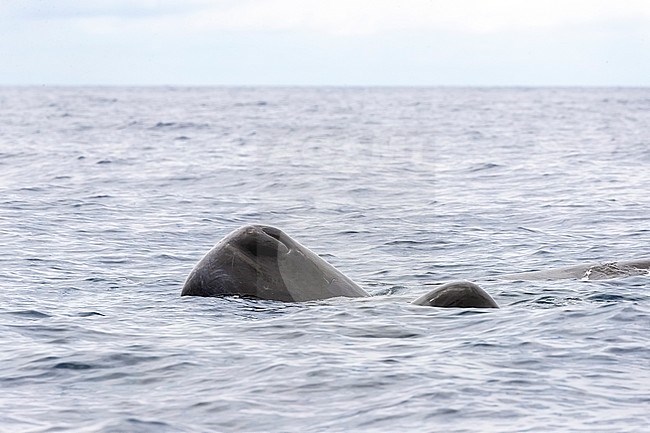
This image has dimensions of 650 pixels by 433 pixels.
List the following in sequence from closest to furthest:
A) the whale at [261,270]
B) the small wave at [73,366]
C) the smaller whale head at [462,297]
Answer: the small wave at [73,366], the smaller whale head at [462,297], the whale at [261,270]

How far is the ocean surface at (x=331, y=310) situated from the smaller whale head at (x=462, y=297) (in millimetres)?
158

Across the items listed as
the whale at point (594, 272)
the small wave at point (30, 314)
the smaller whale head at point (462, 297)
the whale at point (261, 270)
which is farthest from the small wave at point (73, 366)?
the whale at point (594, 272)

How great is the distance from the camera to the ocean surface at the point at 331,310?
7.14 metres

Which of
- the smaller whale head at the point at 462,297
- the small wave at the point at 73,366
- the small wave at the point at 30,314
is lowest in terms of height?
the small wave at the point at 30,314

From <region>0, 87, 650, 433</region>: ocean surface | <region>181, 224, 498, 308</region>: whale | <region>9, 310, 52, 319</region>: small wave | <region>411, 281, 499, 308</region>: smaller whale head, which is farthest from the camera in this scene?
<region>181, 224, 498, 308</region>: whale

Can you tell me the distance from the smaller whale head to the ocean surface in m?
0.16

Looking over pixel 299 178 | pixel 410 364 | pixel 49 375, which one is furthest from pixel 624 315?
pixel 299 178

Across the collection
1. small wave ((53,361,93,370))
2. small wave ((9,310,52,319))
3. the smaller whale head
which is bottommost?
small wave ((9,310,52,319))

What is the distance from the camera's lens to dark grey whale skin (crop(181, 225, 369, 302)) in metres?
10.3

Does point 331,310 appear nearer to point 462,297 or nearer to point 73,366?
point 462,297

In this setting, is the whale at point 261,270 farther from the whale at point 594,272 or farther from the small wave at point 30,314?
the whale at point 594,272

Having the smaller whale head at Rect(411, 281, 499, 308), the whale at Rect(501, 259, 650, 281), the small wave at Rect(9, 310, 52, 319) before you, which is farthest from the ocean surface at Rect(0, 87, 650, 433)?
the whale at Rect(501, 259, 650, 281)

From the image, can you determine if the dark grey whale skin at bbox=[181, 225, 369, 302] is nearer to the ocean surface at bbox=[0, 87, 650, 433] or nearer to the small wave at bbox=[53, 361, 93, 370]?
the ocean surface at bbox=[0, 87, 650, 433]

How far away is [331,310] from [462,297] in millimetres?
1203
